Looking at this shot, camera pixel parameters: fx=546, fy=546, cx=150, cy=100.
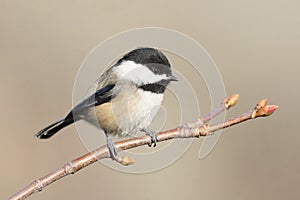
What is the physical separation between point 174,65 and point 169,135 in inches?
133

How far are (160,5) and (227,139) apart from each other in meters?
2.37

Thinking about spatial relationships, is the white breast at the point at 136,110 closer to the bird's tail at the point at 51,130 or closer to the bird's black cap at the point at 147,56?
the bird's black cap at the point at 147,56

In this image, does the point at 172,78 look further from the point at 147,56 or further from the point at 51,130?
the point at 51,130

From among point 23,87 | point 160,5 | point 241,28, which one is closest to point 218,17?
point 241,28

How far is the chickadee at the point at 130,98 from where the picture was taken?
8.94 feet

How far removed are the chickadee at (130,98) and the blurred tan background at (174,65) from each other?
6.27ft

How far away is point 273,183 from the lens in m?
4.87

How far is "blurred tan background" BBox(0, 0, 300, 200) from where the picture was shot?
15.8ft

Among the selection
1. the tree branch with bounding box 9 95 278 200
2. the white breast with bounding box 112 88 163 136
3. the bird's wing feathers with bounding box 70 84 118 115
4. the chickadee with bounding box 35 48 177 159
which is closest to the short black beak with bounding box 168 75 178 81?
the chickadee with bounding box 35 48 177 159

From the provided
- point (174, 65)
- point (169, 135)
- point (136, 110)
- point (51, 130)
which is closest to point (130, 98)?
point (136, 110)

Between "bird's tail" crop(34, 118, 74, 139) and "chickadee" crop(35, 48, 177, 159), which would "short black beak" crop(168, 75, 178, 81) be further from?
"bird's tail" crop(34, 118, 74, 139)

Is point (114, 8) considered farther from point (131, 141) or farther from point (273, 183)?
point (131, 141)

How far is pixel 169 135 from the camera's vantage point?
2055mm

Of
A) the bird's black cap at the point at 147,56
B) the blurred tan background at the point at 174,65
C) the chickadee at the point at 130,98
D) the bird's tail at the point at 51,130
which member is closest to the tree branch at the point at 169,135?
the chickadee at the point at 130,98
